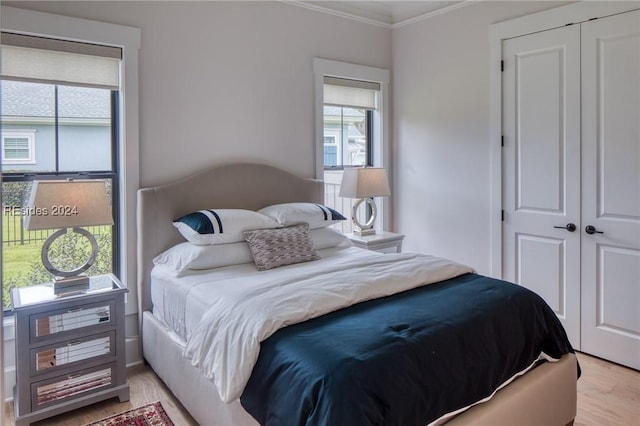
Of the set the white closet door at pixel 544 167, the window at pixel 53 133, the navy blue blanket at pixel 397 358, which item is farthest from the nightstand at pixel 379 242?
the window at pixel 53 133

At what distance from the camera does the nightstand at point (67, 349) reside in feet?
7.41

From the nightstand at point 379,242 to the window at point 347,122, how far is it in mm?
480

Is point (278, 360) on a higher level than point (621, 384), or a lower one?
higher

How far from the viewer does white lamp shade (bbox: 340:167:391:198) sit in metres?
3.70

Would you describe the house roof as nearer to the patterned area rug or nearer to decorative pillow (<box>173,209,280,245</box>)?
decorative pillow (<box>173,209,280,245</box>)

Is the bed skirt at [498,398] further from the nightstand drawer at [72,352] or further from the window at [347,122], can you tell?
the window at [347,122]

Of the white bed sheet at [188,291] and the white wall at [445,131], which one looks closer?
the white bed sheet at [188,291]

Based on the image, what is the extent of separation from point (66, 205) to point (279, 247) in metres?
1.22

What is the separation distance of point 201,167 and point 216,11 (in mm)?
1160

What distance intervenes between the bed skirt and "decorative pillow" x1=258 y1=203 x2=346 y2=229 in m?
1.07

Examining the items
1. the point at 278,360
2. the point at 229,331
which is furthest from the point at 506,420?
the point at 229,331

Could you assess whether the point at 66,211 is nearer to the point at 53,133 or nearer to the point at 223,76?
the point at 53,133

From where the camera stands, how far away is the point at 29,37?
8.51 ft

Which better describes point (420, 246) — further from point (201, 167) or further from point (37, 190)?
point (37, 190)
